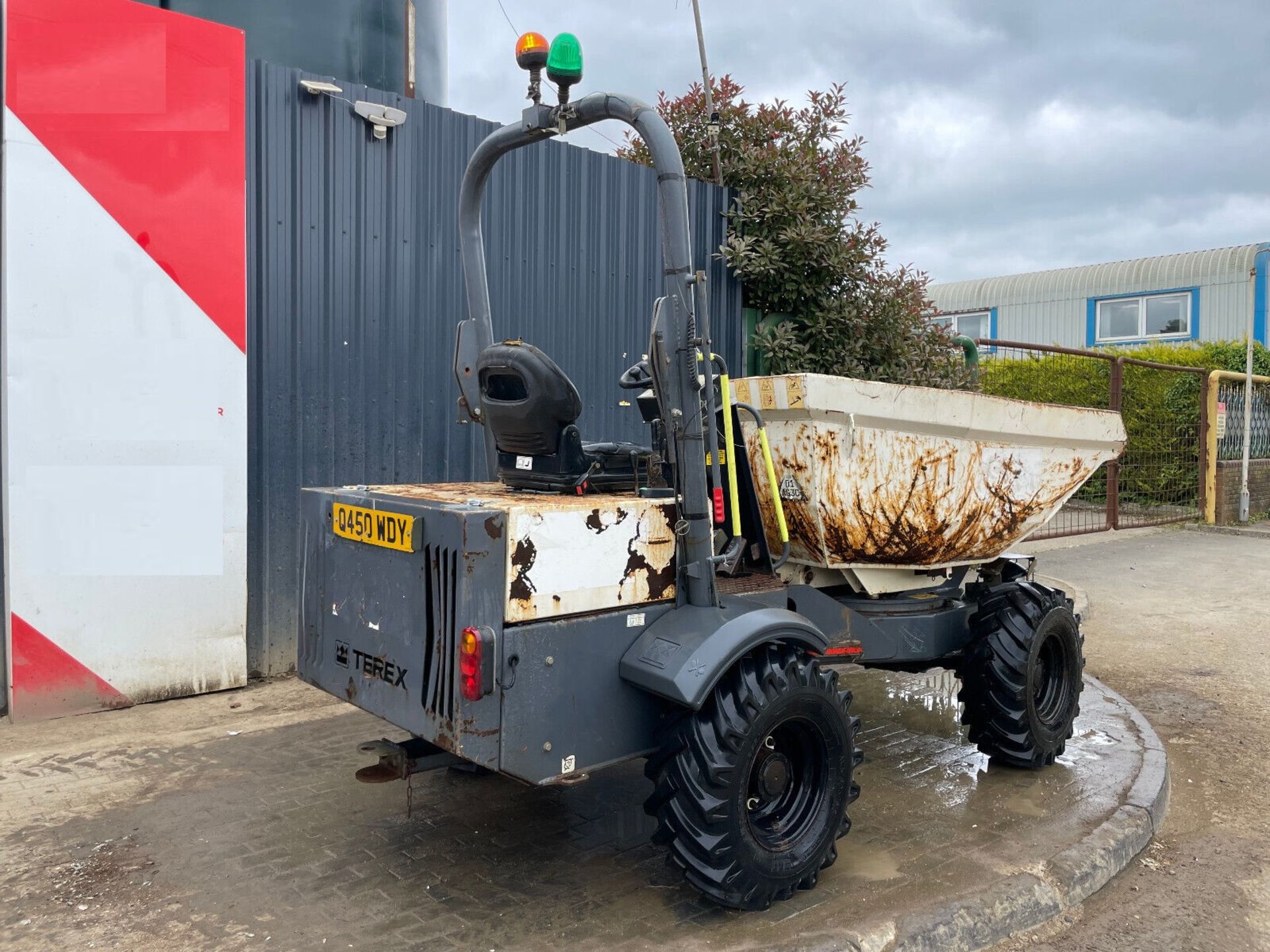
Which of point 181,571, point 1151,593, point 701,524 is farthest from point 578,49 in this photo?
point 1151,593

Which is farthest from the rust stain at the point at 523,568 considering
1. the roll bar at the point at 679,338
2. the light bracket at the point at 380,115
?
the light bracket at the point at 380,115

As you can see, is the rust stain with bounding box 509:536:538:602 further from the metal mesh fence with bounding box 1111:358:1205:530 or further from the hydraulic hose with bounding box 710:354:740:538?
the metal mesh fence with bounding box 1111:358:1205:530

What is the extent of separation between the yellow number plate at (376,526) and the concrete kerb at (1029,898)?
1.80 m

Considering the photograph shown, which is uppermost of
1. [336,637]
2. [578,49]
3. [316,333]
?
[578,49]

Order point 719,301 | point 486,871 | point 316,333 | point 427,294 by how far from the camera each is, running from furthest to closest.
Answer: point 719,301 → point 427,294 → point 316,333 → point 486,871

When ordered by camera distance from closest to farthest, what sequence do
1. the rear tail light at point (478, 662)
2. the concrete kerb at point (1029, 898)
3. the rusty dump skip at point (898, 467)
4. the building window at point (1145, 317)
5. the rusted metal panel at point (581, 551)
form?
the rear tail light at point (478, 662), the rusted metal panel at point (581, 551), the concrete kerb at point (1029, 898), the rusty dump skip at point (898, 467), the building window at point (1145, 317)

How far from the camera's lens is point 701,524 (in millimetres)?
3482

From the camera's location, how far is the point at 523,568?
124 inches

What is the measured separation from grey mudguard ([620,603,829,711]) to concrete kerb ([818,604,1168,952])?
87 cm

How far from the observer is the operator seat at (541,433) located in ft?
11.7

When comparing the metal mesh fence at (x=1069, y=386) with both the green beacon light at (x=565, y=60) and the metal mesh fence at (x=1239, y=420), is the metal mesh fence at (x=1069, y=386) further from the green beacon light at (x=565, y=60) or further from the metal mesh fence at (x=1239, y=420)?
the green beacon light at (x=565, y=60)

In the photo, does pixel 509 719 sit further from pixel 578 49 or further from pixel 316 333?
pixel 316 333

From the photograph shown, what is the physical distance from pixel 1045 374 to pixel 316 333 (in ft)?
33.8

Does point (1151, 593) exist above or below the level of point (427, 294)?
below
